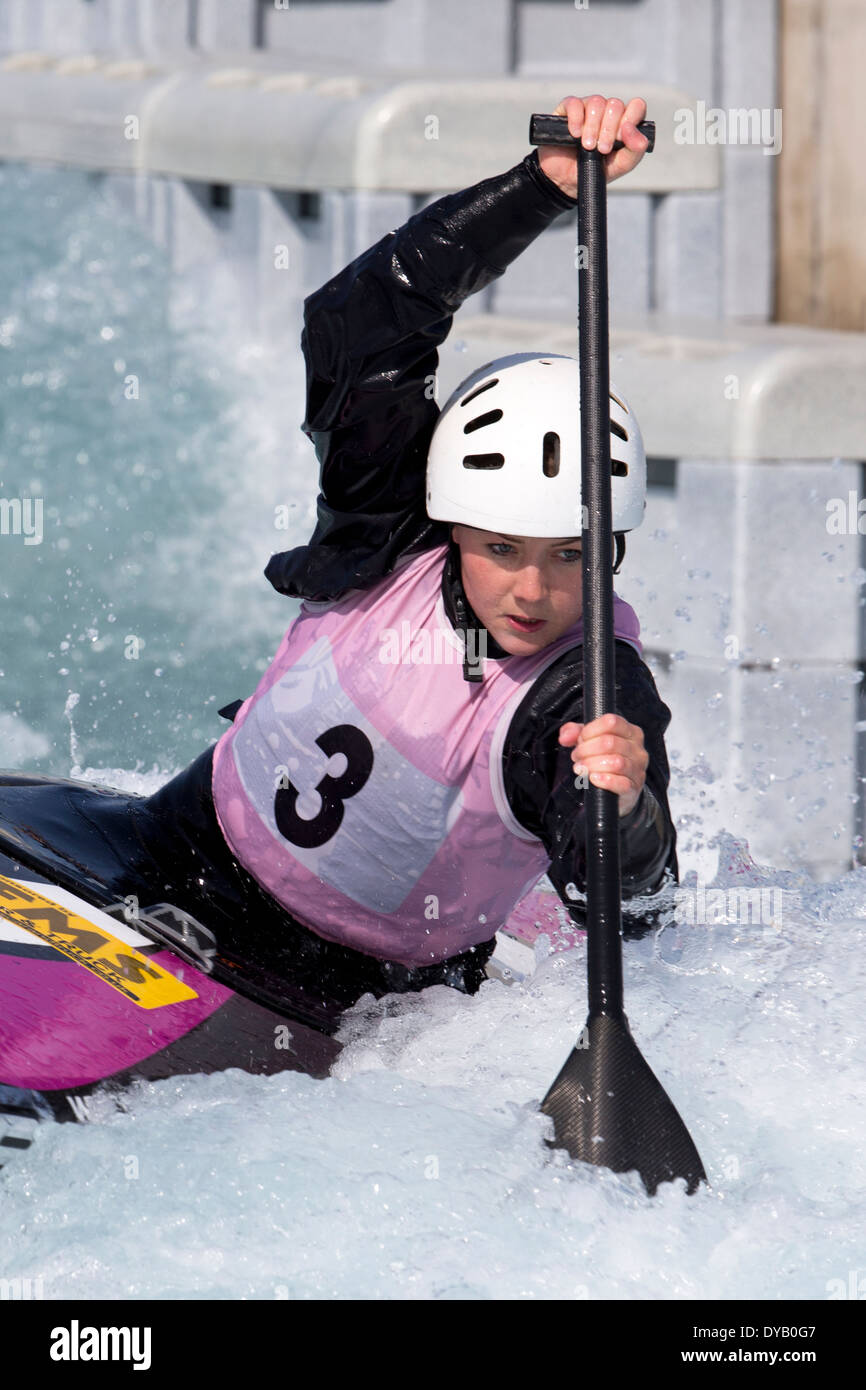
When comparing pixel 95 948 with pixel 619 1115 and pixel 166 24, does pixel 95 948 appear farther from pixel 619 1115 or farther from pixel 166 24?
pixel 166 24

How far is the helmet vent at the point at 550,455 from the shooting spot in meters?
2.87

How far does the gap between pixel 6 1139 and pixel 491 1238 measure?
0.74 meters

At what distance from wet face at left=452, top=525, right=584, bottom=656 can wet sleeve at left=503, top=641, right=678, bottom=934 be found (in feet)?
0.21

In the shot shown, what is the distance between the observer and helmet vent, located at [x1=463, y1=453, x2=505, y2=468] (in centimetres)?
288

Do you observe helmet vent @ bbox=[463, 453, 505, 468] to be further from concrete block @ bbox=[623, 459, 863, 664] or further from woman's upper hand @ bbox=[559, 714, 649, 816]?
concrete block @ bbox=[623, 459, 863, 664]

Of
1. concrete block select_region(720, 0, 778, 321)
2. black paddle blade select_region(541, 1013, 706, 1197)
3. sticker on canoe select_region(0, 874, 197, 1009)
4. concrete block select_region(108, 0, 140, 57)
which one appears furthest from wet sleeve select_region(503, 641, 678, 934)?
concrete block select_region(108, 0, 140, 57)

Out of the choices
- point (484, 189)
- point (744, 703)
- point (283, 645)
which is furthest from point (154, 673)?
point (484, 189)

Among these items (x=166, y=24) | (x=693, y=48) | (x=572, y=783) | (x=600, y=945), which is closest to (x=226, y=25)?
(x=166, y=24)

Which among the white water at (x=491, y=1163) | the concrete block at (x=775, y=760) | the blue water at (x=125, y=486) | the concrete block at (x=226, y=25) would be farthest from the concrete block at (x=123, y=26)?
the white water at (x=491, y=1163)

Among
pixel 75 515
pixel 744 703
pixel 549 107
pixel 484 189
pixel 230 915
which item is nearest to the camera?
pixel 484 189

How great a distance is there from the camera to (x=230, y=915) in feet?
10.4

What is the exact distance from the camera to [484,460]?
2896 mm
